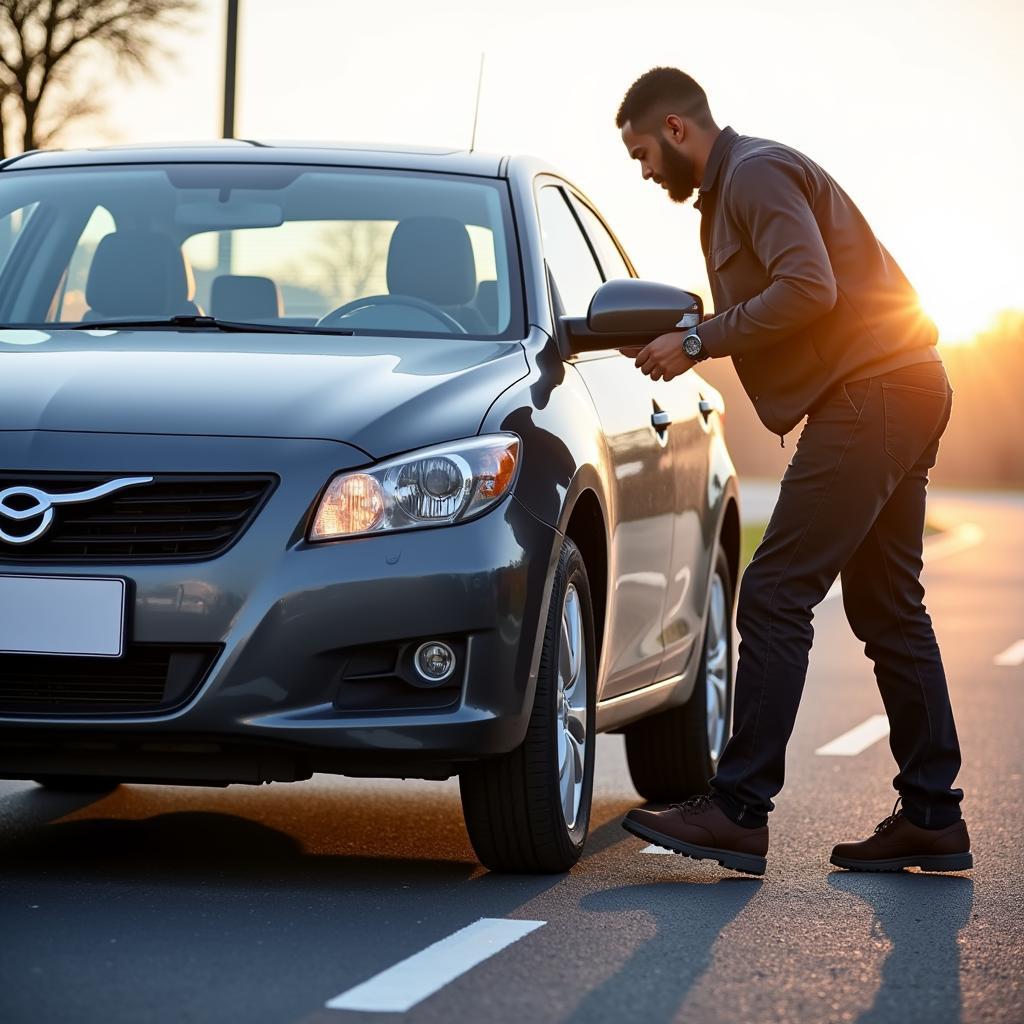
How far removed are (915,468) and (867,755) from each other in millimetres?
3068

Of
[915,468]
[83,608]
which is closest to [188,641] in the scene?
[83,608]

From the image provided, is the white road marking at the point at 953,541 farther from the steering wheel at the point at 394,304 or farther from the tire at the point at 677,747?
the steering wheel at the point at 394,304

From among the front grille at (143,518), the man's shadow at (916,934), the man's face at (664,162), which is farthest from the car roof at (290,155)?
the man's shadow at (916,934)

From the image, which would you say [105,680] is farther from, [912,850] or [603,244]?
[603,244]

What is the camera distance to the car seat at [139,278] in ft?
20.3

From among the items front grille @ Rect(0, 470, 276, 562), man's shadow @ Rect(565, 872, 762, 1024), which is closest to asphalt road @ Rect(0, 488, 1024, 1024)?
man's shadow @ Rect(565, 872, 762, 1024)

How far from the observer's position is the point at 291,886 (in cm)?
536

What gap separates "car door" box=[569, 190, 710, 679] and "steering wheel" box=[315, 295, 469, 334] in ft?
3.22

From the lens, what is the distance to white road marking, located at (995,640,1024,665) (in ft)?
44.9

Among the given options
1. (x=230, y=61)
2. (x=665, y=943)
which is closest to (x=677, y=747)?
(x=665, y=943)

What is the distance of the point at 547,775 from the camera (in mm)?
5402

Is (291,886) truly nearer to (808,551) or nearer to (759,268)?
(808,551)

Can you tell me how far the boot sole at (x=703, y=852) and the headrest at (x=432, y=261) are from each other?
1.45m

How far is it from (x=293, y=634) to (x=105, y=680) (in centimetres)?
43
